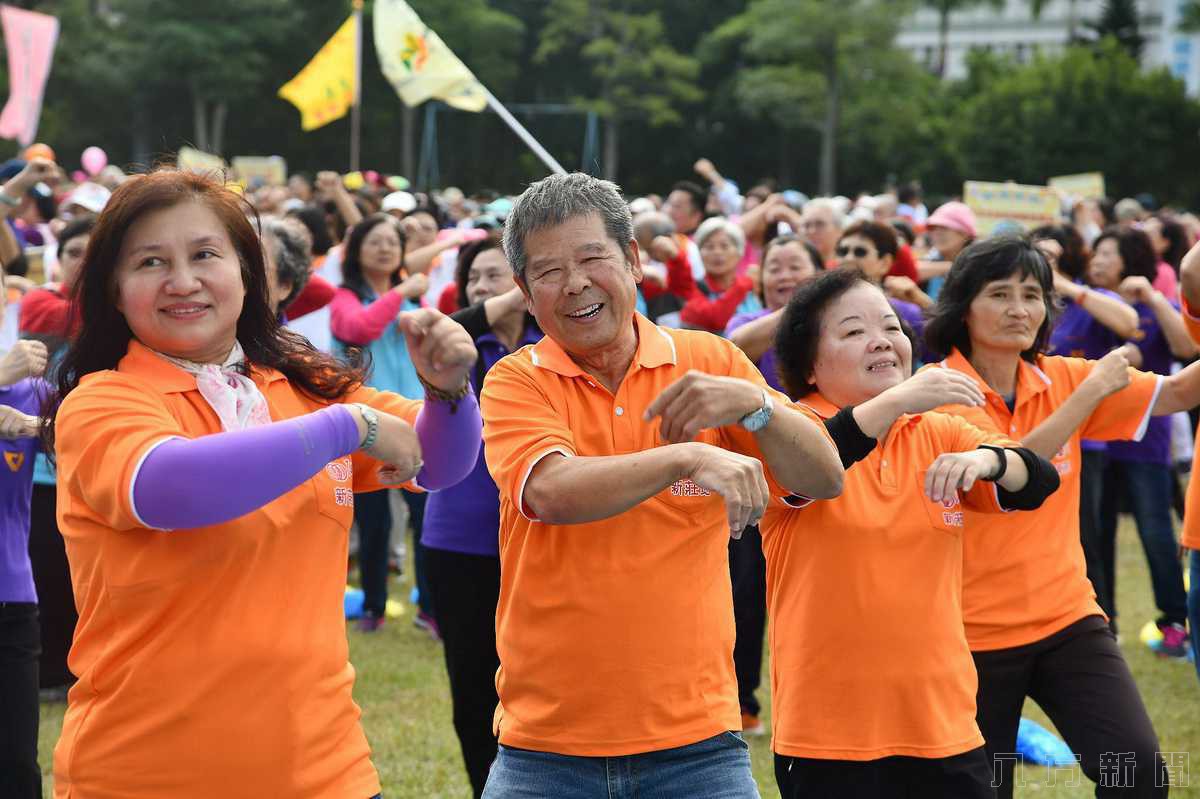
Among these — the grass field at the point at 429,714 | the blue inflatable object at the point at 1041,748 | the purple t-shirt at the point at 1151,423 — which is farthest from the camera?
the purple t-shirt at the point at 1151,423

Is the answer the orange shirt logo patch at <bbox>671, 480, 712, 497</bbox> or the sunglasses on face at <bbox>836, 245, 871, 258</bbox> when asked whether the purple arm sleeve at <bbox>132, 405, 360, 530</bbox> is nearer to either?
the orange shirt logo patch at <bbox>671, 480, 712, 497</bbox>

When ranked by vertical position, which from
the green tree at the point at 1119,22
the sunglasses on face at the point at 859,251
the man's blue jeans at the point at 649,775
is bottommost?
the man's blue jeans at the point at 649,775

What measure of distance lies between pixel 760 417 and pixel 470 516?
2219 mm

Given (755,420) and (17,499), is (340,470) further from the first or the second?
(17,499)

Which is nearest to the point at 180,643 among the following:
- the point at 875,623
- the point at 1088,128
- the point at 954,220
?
the point at 875,623

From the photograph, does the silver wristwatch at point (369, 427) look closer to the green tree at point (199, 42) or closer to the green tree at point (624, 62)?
the green tree at point (624, 62)

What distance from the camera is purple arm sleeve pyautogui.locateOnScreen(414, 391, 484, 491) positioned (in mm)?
2701

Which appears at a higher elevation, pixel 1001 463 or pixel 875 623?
pixel 1001 463

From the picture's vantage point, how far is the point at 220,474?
2291mm

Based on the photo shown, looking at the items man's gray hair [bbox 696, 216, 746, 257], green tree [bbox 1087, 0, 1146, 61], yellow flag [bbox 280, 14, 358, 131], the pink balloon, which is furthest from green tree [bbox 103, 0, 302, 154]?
man's gray hair [bbox 696, 216, 746, 257]

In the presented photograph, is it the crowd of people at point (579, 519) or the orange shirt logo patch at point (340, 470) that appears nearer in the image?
the crowd of people at point (579, 519)

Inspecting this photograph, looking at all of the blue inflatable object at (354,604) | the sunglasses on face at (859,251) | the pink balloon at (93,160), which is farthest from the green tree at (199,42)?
the sunglasses on face at (859,251)

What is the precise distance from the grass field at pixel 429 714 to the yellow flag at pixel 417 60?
5215 mm

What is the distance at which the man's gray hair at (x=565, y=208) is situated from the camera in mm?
2930
